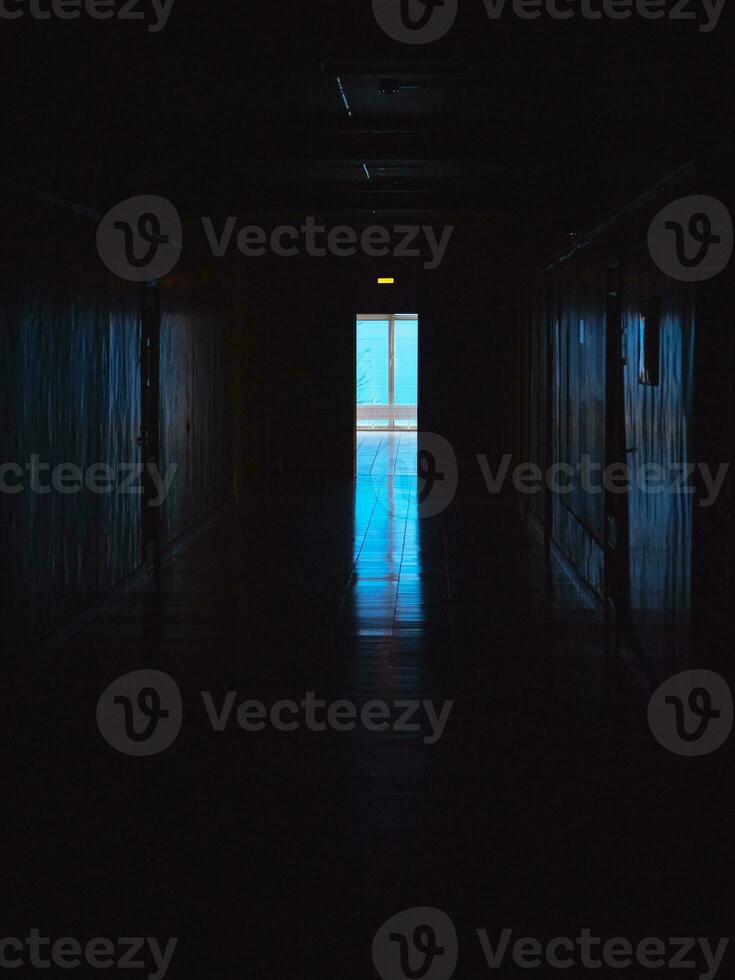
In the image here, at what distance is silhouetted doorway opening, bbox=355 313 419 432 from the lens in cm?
2759

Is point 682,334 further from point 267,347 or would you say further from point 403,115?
point 267,347

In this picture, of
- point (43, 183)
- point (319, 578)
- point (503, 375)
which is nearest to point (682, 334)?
point (43, 183)
